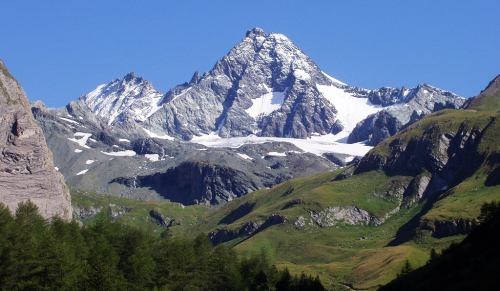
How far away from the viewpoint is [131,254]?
15125 cm

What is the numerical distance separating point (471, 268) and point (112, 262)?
73066 mm

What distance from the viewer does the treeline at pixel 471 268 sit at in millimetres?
103625

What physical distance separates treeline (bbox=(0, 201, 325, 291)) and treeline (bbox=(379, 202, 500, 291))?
129 feet

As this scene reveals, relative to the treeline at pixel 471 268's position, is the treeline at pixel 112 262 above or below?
above

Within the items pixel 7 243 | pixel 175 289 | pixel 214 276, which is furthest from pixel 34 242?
pixel 214 276

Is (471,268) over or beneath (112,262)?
beneath

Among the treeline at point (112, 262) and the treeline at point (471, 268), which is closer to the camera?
the treeline at point (471, 268)

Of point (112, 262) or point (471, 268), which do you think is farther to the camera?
point (112, 262)

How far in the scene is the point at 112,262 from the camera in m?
136

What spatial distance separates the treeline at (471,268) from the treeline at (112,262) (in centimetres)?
3943

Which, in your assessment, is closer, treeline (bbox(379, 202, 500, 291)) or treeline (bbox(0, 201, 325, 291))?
treeline (bbox(379, 202, 500, 291))

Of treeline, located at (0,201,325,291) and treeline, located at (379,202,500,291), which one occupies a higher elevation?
treeline, located at (0,201,325,291)

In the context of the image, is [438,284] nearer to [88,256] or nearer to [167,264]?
[167,264]

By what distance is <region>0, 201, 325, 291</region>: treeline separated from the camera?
116 metres
